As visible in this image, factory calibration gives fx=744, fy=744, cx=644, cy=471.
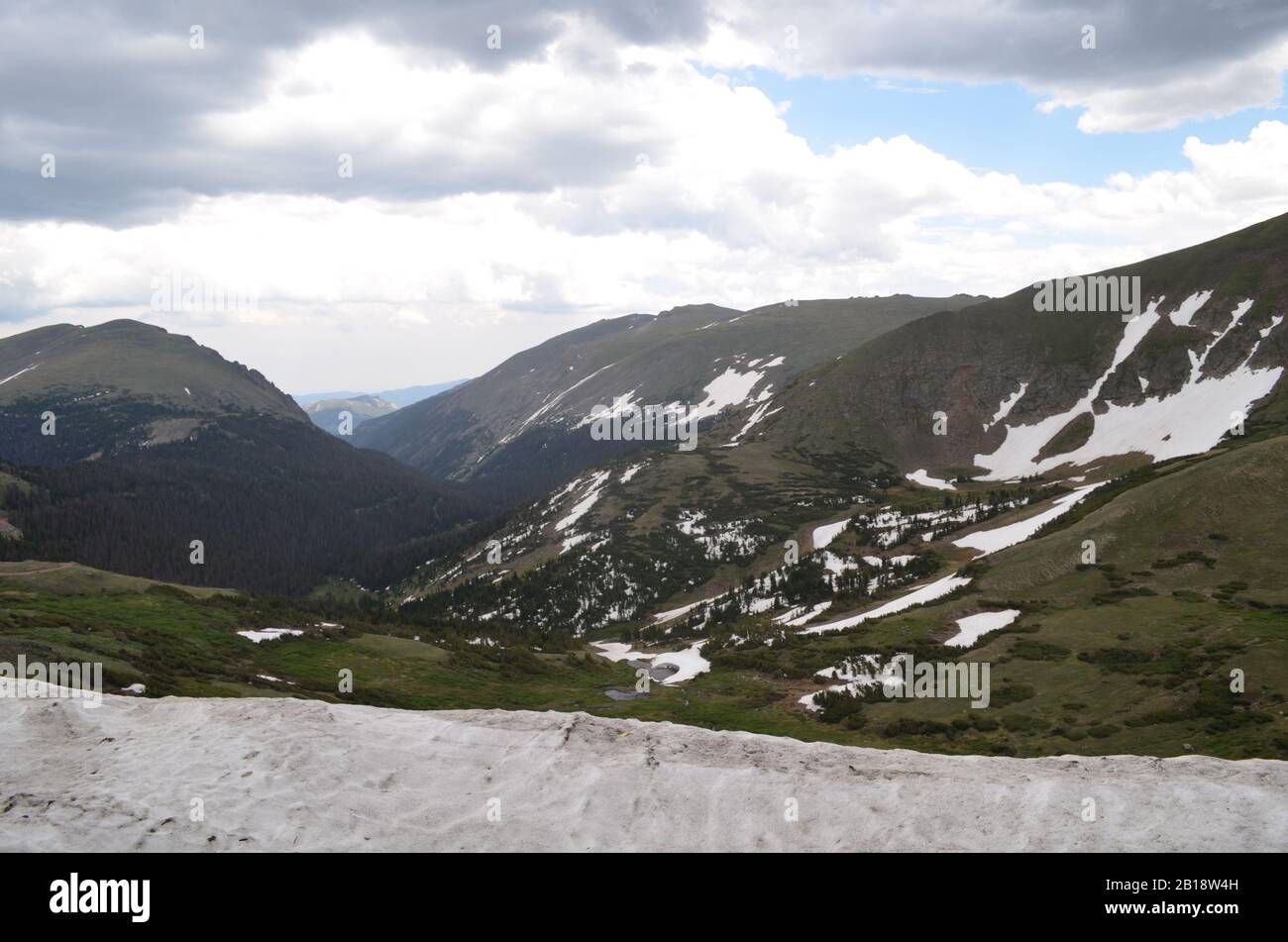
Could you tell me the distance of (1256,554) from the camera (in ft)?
175

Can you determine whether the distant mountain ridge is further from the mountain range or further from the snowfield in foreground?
the snowfield in foreground

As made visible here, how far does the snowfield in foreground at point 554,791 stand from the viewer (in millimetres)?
13391

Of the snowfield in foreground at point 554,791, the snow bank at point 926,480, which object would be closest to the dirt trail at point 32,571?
the snowfield in foreground at point 554,791

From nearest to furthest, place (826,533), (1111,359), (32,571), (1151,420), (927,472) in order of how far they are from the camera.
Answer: (32,571) < (826,533) < (1151,420) < (1111,359) < (927,472)

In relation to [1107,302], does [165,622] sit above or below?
below

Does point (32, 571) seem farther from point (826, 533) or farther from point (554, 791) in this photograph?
point (826, 533)

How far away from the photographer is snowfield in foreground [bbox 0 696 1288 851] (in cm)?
1339

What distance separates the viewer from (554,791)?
51.0 feet

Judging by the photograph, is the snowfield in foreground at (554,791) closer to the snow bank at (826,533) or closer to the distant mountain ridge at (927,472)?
the distant mountain ridge at (927,472)

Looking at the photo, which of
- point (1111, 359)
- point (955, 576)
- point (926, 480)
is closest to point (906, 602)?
point (955, 576)

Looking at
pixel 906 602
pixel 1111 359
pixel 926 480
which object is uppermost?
pixel 1111 359
